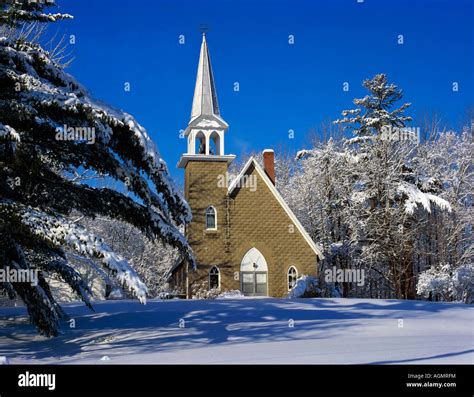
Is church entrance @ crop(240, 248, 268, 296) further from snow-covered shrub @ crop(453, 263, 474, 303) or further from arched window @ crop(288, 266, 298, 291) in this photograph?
snow-covered shrub @ crop(453, 263, 474, 303)

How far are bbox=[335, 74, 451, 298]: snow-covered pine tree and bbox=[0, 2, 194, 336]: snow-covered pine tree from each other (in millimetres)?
23049

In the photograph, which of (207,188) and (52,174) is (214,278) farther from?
(52,174)

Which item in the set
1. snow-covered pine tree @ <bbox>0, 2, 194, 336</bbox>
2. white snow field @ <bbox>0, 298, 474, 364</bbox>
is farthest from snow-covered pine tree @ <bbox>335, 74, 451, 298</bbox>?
snow-covered pine tree @ <bbox>0, 2, 194, 336</bbox>

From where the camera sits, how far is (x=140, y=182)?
10.8 m

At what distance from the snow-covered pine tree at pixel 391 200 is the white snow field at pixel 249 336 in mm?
16331

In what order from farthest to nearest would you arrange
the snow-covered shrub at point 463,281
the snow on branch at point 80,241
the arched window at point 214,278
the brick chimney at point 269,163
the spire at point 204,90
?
the brick chimney at point 269,163
the spire at point 204,90
the arched window at point 214,278
the snow-covered shrub at point 463,281
the snow on branch at point 80,241

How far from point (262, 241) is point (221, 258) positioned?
7.91ft

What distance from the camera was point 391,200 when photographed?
114 feet

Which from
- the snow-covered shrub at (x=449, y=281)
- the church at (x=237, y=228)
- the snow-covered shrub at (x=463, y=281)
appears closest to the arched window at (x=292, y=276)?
the church at (x=237, y=228)

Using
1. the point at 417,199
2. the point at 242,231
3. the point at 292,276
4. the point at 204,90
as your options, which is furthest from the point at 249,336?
Answer: the point at 417,199

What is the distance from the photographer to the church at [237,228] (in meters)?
30.0

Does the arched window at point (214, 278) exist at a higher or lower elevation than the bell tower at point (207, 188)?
lower

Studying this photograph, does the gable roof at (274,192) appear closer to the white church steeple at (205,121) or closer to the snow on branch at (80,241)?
the white church steeple at (205,121)

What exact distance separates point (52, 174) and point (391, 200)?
26.8 metres
